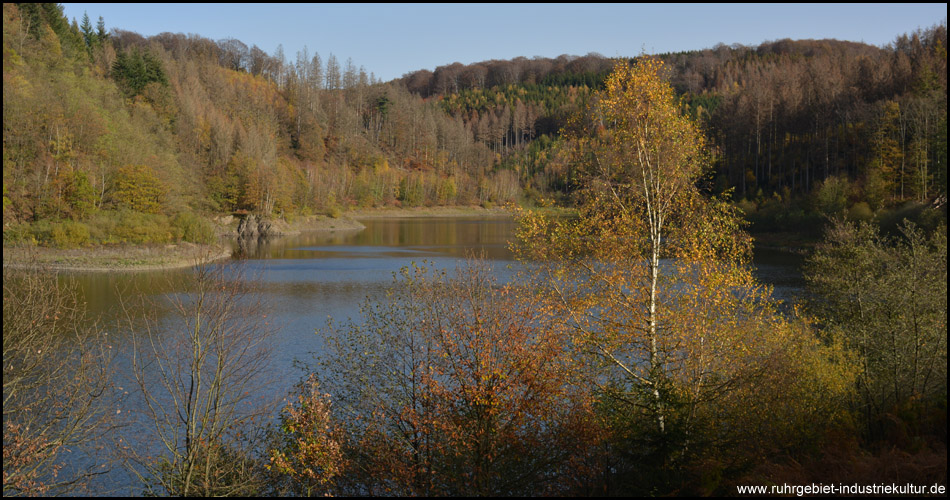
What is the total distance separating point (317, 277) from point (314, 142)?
82.4m

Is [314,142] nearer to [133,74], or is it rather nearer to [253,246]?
[133,74]

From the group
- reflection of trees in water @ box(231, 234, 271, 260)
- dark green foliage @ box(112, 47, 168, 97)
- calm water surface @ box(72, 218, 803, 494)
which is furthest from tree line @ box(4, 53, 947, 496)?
dark green foliage @ box(112, 47, 168, 97)

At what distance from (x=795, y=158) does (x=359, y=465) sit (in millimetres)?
68704

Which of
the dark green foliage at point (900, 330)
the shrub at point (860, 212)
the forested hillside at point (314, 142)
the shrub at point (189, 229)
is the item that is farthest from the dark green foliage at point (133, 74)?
the dark green foliage at point (900, 330)

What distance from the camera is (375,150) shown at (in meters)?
128

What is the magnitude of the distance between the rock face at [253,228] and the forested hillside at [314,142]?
3.79 meters

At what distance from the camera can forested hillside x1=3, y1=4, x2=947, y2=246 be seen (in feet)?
150

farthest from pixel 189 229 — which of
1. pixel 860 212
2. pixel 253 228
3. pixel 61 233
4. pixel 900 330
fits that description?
pixel 860 212

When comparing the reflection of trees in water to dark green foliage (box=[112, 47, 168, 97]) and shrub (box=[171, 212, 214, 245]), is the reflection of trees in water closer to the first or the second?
shrub (box=[171, 212, 214, 245])

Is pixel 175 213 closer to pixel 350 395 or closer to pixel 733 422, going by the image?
pixel 350 395

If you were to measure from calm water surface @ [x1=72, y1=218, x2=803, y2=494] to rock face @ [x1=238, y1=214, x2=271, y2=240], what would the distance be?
318cm

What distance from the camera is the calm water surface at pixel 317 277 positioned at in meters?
21.3

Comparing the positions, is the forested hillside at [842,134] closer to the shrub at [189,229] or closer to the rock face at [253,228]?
the shrub at [189,229]

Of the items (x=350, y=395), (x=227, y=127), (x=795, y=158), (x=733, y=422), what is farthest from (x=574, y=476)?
(x=227, y=127)
